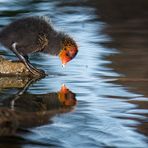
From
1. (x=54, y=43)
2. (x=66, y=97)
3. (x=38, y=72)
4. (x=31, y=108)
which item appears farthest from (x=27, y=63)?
(x=31, y=108)

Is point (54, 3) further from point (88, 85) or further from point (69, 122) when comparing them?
point (69, 122)

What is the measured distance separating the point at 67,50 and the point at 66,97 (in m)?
1.24

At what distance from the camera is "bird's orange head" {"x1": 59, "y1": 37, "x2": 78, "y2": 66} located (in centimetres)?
A: 748

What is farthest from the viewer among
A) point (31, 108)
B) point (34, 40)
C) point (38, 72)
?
point (34, 40)

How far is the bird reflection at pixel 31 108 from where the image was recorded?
5348mm

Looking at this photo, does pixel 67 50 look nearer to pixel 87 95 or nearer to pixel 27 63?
pixel 27 63

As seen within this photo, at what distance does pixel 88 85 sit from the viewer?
22.6 ft

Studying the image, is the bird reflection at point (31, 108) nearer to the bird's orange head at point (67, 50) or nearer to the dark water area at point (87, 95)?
the dark water area at point (87, 95)

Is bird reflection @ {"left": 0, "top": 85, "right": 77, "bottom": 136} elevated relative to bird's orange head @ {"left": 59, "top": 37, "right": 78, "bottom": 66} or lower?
lower

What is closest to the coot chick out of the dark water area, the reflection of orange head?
the dark water area

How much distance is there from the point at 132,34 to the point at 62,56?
2.34m

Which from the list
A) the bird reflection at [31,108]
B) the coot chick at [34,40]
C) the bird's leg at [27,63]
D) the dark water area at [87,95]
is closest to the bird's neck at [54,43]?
the coot chick at [34,40]

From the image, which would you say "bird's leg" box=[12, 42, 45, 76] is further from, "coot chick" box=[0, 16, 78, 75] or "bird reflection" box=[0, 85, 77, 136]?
"bird reflection" box=[0, 85, 77, 136]

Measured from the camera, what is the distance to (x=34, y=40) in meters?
7.50
